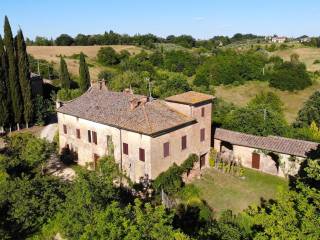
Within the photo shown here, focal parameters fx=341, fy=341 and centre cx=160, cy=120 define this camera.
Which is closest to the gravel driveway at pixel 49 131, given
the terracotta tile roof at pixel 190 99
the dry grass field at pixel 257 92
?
the terracotta tile roof at pixel 190 99

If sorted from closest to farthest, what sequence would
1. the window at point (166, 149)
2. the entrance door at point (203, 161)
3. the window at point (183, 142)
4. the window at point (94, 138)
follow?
the window at point (166, 149) < the window at point (183, 142) < the window at point (94, 138) < the entrance door at point (203, 161)

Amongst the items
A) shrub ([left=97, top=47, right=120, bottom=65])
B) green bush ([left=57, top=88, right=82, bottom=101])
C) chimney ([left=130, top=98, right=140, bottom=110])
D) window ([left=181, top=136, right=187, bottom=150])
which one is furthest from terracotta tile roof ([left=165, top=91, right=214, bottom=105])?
shrub ([left=97, top=47, right=120, bottom=65])

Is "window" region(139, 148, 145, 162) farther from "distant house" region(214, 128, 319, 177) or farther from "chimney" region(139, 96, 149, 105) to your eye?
"distant house" region(214, 128, 319, 177)

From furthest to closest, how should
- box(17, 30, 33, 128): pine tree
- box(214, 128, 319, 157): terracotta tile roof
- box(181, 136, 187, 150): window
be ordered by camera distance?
1. box(17, 30, 33, 128): pine tree
2. box(214, 128, 319, 157): terracotta tile roof
3. box(181, 136, 187, 150): window

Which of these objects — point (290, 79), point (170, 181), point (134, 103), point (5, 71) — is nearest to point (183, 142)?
point (170, 181)

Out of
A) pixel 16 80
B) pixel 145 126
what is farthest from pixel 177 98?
pixel 16 80

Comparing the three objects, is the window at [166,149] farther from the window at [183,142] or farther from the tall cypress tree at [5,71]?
the tall cypress tree at [5,71]
